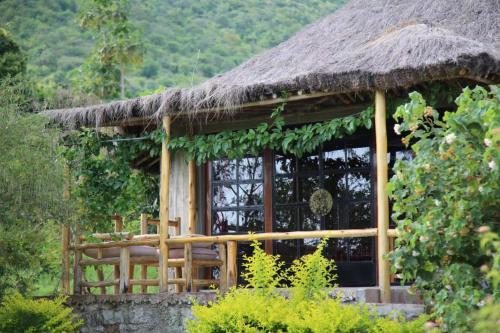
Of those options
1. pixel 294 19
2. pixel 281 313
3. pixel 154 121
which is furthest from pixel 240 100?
pixel 294 19

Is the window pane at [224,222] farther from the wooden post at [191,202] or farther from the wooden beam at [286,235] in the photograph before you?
the wooden beam at [286,235]

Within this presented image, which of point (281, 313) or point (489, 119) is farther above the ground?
→ point (489, 119)

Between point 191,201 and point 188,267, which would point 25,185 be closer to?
point 188,267

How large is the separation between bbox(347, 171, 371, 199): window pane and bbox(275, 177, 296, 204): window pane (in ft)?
2.52

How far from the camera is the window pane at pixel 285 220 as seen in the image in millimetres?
10305

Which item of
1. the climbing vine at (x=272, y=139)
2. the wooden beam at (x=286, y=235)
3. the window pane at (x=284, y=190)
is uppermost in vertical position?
the climbing vine at (x=272, y=139)

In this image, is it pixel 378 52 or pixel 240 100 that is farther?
pixel 240 100

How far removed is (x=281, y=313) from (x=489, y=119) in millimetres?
2484

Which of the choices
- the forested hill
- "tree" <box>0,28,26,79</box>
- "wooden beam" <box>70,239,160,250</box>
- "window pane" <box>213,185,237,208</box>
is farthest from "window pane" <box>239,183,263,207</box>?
the forested hill

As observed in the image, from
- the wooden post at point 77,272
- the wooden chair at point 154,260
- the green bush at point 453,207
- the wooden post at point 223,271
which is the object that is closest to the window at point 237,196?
the wooden chair at point 154,260

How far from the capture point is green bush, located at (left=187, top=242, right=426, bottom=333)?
6.64 meters

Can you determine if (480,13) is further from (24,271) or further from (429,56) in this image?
(24,271)

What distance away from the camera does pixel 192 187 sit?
10781 millimetres

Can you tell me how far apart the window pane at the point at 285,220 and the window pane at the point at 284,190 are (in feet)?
0.37
